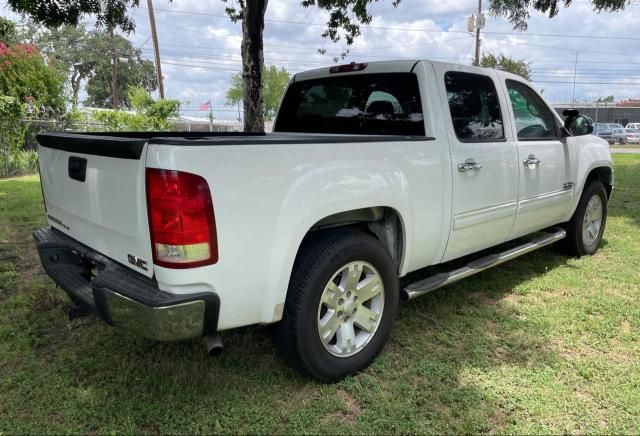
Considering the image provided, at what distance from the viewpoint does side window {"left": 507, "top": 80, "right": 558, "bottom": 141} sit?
4.12 m

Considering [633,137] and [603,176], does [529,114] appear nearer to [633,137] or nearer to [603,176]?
[603,176]

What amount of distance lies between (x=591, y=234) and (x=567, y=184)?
1.08 meters

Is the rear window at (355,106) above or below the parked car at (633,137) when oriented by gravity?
above

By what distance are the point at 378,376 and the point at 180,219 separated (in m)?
1.57

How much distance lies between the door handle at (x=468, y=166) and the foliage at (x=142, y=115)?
1712cm

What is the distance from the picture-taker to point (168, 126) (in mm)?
21031

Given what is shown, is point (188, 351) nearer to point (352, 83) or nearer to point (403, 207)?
point (403, 207)

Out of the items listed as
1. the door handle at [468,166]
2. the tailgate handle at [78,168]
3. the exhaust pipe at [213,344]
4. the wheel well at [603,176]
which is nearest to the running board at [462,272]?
the door handle at [468,166]

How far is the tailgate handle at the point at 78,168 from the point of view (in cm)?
263

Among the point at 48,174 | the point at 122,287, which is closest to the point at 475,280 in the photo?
the point at 122,287

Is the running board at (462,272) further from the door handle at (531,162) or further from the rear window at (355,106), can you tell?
the rear window at (355,106)

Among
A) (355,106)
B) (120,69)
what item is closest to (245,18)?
(355,106)

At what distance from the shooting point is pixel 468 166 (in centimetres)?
340

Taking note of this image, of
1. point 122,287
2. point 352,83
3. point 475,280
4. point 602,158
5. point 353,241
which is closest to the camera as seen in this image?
point 122,287
